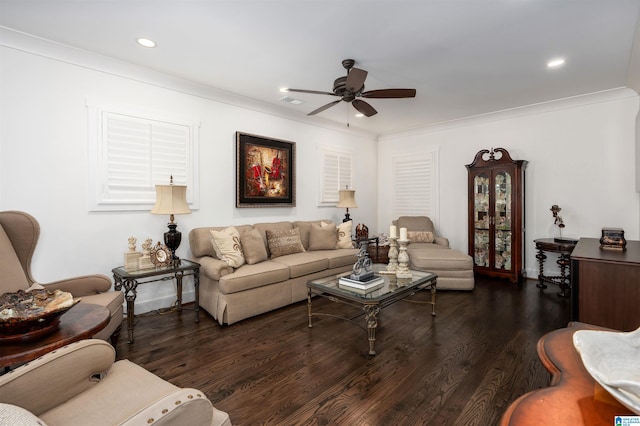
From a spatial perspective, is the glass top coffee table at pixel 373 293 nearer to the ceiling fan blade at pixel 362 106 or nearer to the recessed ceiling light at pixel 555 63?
the ceiling fan blade at pixel 362 106

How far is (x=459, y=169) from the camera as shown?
5438mm

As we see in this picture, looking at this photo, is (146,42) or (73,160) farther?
(73,160)

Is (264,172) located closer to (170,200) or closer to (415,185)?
(170,200)

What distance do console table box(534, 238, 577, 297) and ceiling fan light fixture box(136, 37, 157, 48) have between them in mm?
5073

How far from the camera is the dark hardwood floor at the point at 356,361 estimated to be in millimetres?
1839

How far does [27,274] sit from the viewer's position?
2.30 meters

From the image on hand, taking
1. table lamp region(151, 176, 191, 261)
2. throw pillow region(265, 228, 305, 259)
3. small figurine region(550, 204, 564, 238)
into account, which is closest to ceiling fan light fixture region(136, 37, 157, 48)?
table lamp region(151, 176, 191, 261)

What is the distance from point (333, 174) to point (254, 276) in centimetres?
284

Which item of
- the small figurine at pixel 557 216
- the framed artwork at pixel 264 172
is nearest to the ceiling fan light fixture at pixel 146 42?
the framed artwork at pixel 264 172

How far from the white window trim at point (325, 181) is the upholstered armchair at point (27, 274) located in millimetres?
3404

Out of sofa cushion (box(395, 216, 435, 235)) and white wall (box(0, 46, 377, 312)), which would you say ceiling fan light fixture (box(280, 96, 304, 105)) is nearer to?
white wall (box(0, 46, 377, 312))

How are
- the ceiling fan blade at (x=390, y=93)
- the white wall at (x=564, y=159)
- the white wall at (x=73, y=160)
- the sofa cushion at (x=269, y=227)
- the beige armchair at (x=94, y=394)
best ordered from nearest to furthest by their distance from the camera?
the beige armchair at (x=94, y=394), the white wall at (x=73, y=160), the ceiling fan blade at (x=390, y=93), the white wall at (x=564, y=159), the sofa cushion at (x=269, y=227)

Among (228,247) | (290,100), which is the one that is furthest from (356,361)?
(290,100)

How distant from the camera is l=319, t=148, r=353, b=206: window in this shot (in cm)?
536
